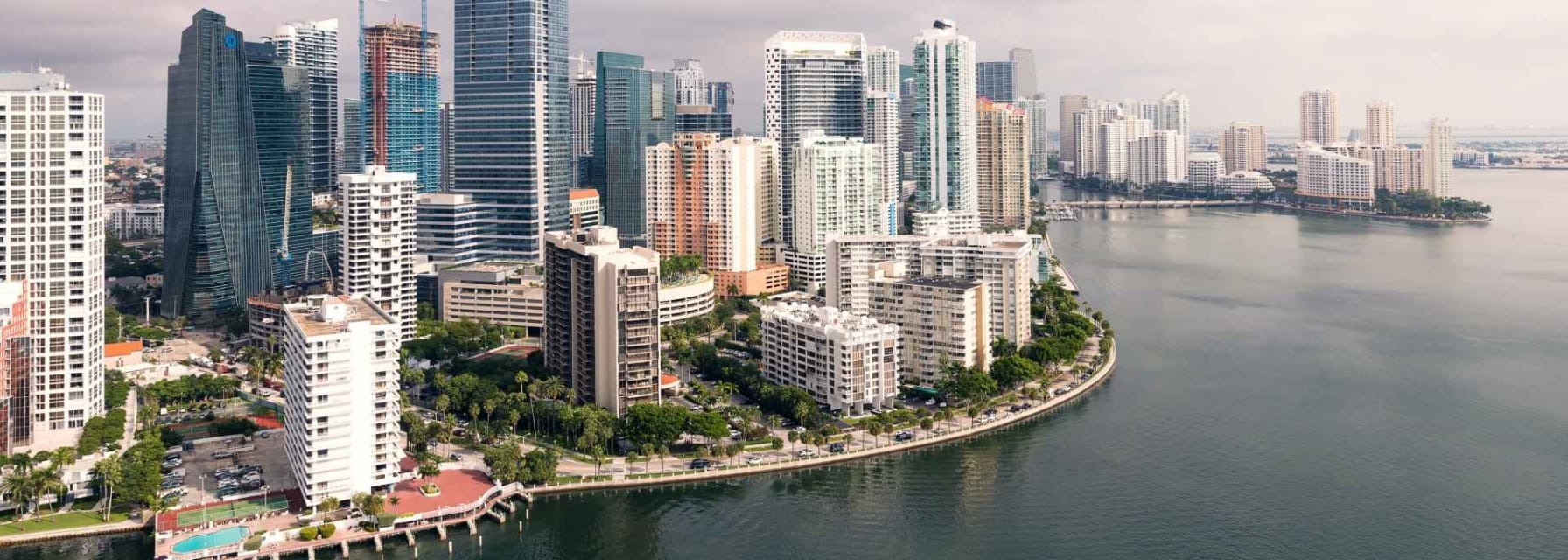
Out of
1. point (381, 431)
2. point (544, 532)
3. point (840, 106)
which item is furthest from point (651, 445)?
point (840, 106)

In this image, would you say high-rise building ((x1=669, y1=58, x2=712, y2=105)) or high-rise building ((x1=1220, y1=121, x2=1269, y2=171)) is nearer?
high-rise building ((x1=669, y1=58, x2=712, y2=105))

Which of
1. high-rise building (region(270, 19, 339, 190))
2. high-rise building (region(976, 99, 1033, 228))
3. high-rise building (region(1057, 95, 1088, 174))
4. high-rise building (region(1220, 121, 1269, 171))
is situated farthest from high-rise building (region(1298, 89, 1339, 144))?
high-rise building (region(270, 19, 339, 190))

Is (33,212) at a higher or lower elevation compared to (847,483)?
higher

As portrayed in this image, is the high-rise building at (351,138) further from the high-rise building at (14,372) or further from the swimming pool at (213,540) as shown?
the swimming pool at (213,540)

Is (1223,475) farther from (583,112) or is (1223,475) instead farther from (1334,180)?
(1334,180)

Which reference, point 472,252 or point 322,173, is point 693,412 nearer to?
point 472,252

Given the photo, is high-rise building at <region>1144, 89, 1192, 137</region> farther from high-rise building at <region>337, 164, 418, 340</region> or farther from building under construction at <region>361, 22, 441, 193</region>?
high-rise building at <region>337, 164, 418, 340</region>

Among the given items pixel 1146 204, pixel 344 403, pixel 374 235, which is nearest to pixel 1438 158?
pixel 1146 204

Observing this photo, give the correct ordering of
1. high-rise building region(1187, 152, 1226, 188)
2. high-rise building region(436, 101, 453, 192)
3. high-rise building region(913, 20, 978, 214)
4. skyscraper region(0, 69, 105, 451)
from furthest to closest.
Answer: high-rise building region(1187, 152, 1226, 188) → high-rise building region(436, 101, 453, 192) → high-rise building region(913, 20, 978, 214) → skyscraper region(0, 69, 105, 451)
